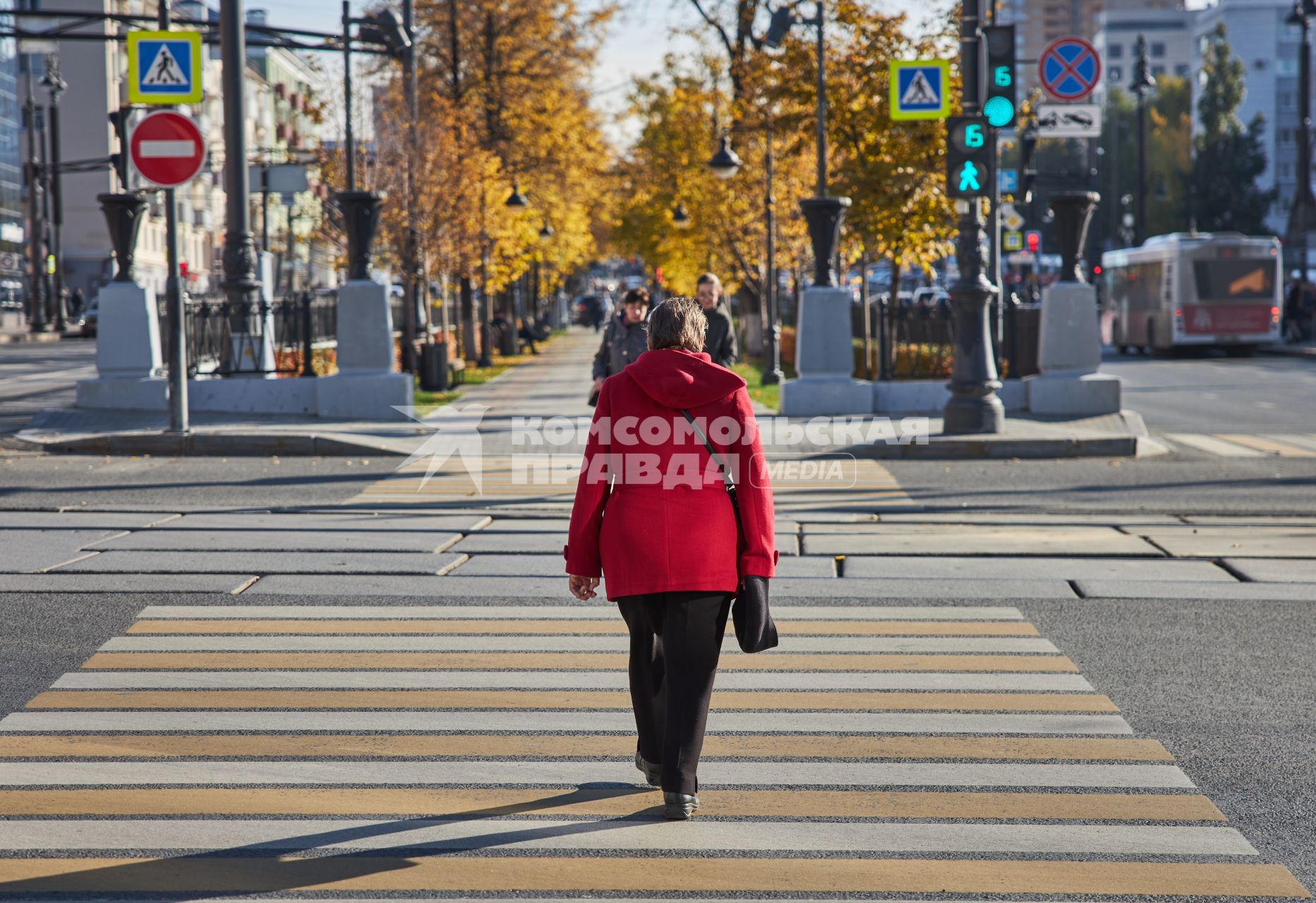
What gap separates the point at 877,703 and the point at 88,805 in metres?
2.85

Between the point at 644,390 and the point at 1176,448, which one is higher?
the point at 644,390

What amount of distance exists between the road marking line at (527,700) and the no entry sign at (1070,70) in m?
13.7

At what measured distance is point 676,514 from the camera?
176 inches

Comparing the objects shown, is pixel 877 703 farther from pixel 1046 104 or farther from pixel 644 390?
pixel 1046 104

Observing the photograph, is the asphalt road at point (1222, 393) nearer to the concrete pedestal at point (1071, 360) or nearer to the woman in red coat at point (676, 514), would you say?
the concrete pedestal at point (1071, 360)

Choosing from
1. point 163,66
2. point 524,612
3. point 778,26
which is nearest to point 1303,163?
point 778,26

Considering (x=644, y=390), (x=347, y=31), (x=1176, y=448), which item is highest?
(x=347, y=31)

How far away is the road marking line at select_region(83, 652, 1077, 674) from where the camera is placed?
6.44 m

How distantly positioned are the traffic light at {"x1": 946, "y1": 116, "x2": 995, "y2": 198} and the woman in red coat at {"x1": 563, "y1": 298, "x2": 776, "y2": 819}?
12.8 meters

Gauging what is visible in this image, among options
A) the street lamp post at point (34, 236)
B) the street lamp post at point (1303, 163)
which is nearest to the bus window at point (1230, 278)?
the street lamp post at point (1303, 163)

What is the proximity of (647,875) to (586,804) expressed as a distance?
25.1 inches

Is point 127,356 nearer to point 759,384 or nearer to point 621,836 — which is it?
point 759,384

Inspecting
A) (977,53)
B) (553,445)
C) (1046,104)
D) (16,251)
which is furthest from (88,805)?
(16,251)

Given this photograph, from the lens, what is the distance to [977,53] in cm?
1669
